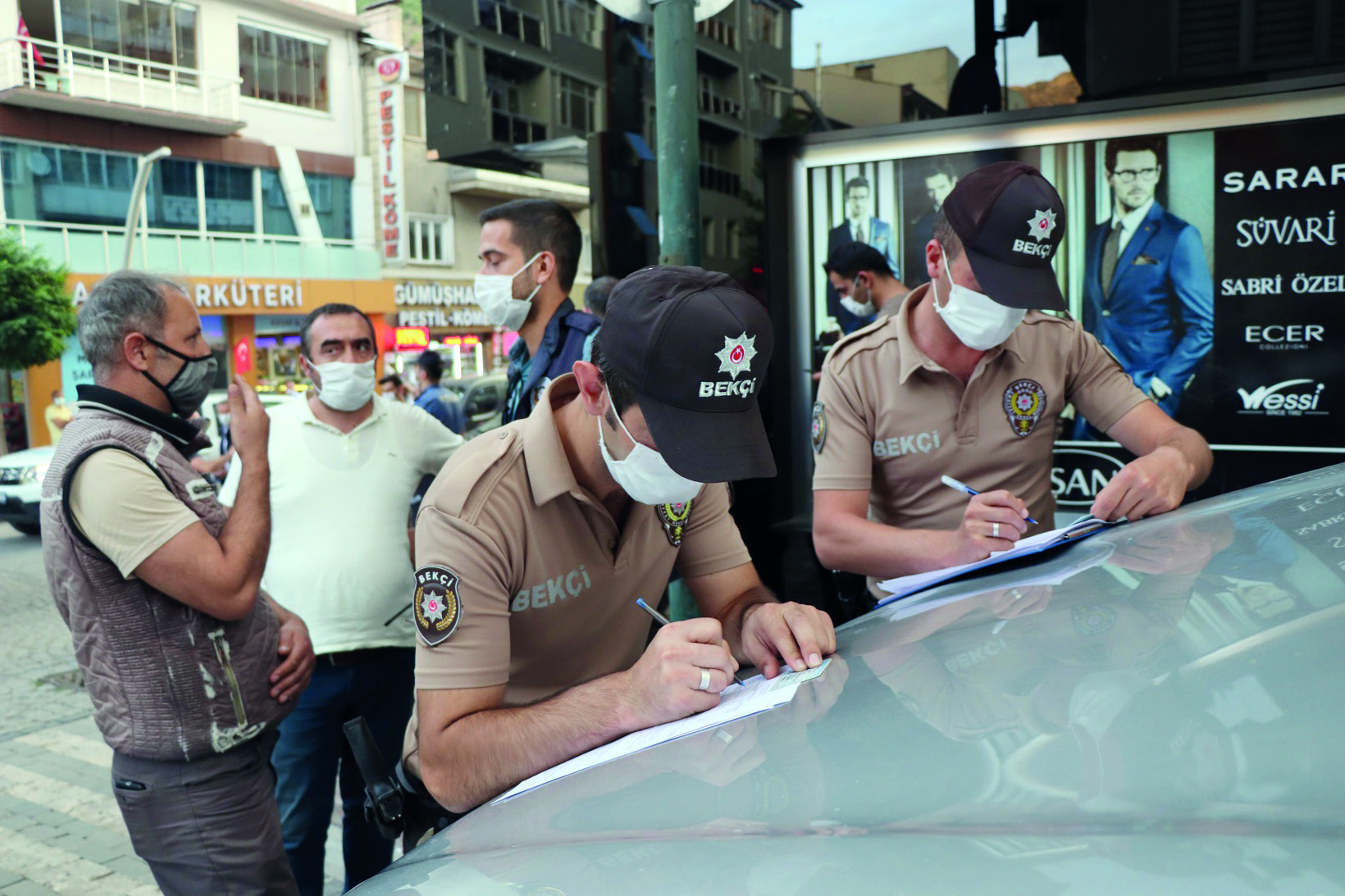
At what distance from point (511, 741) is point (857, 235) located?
12.9 ft

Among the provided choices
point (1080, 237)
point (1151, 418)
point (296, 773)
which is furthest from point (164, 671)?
point (1080, 237)

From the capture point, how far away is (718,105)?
15.8 ft

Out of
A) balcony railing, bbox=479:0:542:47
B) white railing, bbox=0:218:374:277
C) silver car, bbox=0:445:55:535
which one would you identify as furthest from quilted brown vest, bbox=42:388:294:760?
white railing, bbox=0:218:374:277

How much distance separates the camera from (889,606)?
178 cm

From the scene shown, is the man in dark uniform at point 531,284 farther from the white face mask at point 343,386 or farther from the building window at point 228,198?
the building window at point 228,198

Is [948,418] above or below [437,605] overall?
above

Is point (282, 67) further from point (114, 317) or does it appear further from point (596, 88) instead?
point (114, 317)

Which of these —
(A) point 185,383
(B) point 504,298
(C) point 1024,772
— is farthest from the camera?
(B) point 504,298

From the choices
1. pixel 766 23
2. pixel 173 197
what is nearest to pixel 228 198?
pixel 173 197

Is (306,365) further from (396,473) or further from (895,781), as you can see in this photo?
(895,781)

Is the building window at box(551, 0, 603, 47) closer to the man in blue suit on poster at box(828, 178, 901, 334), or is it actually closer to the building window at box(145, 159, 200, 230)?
the man in blue suit on poster at box(828, 178, 901, 334)

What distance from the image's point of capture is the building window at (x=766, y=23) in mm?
4762

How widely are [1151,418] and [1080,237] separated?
2371 millimetres

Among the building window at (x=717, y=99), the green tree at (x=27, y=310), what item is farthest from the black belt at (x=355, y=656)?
the green tree at (x=27, y=310)
